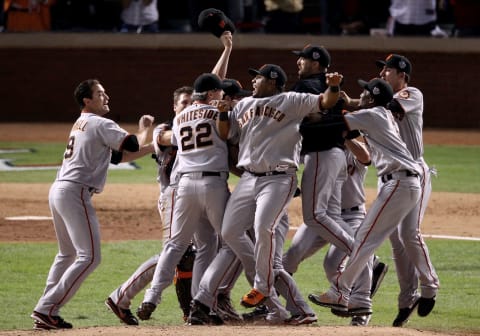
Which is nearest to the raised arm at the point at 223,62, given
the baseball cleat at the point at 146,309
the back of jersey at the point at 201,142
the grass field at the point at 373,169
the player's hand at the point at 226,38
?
the player's hand at the point at 226,38

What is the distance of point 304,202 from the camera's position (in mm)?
9133

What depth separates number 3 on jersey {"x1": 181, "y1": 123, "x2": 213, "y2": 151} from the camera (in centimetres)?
886

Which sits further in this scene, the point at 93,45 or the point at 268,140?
the point at 93,45

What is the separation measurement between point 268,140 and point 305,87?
0.73 meters

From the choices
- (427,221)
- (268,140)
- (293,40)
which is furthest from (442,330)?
(293,40)

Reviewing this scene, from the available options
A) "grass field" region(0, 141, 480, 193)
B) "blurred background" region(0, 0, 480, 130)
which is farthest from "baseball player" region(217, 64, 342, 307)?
"blurred background" region(0, 0, 480, 130)

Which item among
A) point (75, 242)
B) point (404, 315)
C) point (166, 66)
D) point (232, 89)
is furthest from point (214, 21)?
point (166, 66)

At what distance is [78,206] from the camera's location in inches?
347

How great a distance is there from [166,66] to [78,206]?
1460cm

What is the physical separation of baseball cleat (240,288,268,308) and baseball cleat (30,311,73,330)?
1.35m

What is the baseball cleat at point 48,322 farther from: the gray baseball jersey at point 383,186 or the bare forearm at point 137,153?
the gray baseball jersey at point 383,186

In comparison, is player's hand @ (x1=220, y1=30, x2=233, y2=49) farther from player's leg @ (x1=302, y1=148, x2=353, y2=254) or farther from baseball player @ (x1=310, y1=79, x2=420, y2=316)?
baseball player @ (x1=310, y1=79, x2=420, y2=316)

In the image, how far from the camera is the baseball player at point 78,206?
8.78m

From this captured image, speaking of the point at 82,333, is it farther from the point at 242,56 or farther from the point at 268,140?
the point at 242,56
